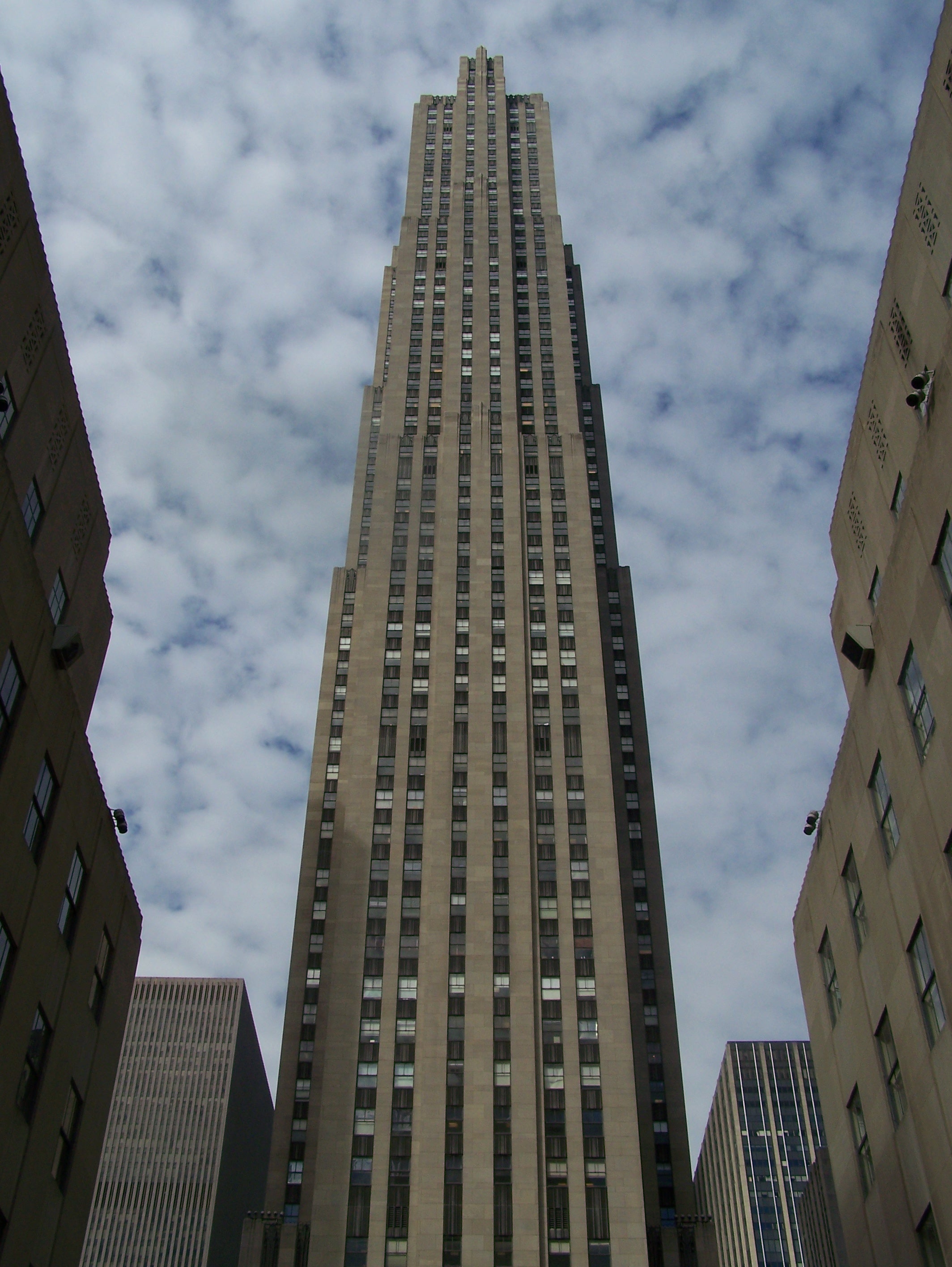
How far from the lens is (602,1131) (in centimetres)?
6806

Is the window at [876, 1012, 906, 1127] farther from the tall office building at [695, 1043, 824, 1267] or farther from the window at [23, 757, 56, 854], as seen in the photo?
the tall office building at [695, 1043, 824, 1267]

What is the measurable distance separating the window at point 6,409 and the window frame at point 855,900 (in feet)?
98.9

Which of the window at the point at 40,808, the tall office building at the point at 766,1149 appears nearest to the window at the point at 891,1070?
the window at the point at 40,808

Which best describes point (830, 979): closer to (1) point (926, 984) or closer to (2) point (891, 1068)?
(2) point (891, 1068)

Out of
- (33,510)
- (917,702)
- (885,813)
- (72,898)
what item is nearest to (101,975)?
(72,898)

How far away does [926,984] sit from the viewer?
33.2m

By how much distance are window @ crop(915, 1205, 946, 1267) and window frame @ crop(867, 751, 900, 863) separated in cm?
1015

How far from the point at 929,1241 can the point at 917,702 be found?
1567 centimetres

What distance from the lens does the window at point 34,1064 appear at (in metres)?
31.8

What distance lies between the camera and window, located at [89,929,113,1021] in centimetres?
3747

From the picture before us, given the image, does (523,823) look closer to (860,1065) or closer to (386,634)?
(386,634)

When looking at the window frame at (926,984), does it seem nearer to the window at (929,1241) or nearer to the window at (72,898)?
the window at (929,1241)

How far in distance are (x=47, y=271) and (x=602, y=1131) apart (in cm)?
5533

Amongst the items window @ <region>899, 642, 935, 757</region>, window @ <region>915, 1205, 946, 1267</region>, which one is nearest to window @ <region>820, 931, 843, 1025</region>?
window @ <region>915, 1205, 946, 1267</region>
